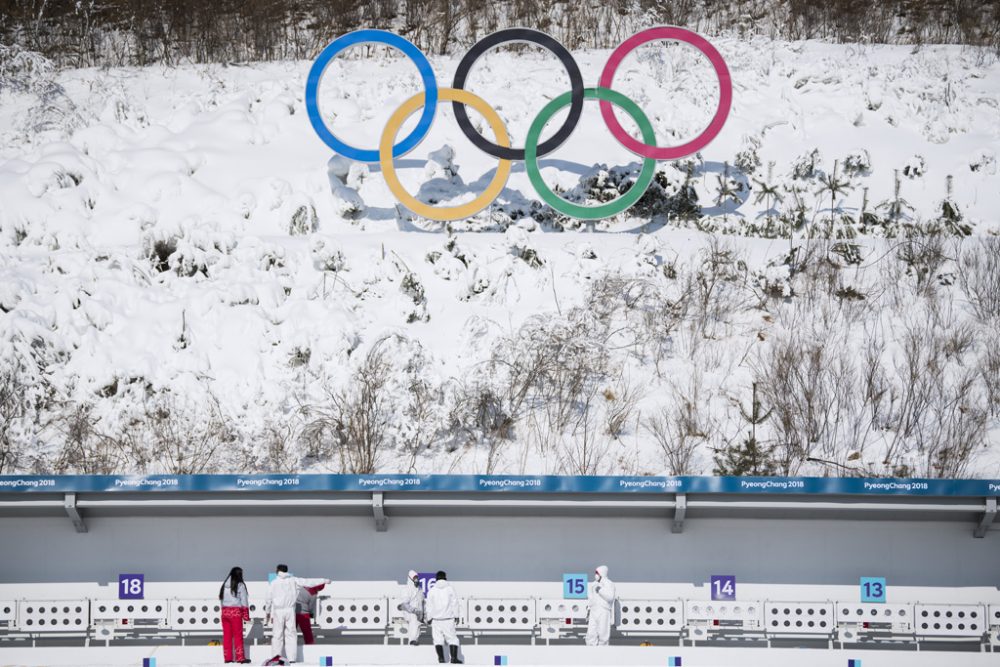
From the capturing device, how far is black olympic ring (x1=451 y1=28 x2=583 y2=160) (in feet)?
84.3

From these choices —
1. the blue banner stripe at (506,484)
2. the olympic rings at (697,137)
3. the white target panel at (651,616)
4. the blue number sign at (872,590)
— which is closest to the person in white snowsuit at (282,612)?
the blue banner stripe at (506,484)

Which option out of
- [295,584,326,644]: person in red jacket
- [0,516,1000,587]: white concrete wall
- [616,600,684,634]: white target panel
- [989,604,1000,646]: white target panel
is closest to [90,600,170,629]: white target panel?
[0,516,1000,587]: white concrete wall

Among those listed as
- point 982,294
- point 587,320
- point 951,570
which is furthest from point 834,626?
point 982,294

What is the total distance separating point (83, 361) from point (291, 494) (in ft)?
36.1

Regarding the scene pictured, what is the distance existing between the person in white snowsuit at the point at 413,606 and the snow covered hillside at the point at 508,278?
7.28 metres

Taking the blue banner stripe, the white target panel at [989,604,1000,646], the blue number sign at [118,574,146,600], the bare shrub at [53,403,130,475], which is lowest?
the white target panel at [989,604,1000,646]

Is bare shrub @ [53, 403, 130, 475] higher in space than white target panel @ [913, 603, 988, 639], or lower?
higher

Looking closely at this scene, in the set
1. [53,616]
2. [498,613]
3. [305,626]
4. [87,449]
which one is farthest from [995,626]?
[87,449]

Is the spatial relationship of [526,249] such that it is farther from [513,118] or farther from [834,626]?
[834,626]

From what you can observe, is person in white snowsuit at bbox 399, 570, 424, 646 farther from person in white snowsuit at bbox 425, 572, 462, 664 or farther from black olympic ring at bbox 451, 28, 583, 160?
black olympic ring at bbox 451, 28, 583, 160

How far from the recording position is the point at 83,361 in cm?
2492

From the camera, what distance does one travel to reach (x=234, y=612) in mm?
14844

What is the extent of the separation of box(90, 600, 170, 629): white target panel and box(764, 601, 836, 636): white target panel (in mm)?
8041

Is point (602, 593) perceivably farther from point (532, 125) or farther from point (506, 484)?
point (532, 125)
